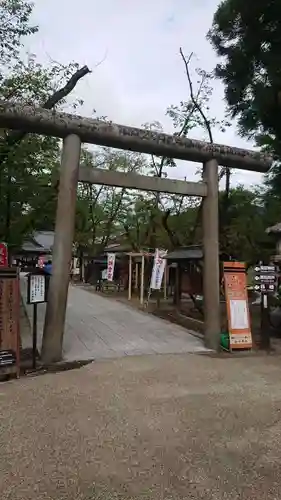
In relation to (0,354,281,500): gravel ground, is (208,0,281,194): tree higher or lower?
higher

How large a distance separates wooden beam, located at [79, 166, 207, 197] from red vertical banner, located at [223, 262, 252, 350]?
64.4 inches

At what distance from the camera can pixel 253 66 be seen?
10.9m

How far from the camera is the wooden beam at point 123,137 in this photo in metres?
6.72

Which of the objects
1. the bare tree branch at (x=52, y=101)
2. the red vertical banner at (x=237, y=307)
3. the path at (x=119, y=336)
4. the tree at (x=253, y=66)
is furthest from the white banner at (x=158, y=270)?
the bare tree branch at (x=52, y=101)

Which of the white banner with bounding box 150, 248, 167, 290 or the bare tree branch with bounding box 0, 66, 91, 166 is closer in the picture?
the bare tree branch with bounding box 0, 66, 91, 166

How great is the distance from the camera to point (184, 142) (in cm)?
799

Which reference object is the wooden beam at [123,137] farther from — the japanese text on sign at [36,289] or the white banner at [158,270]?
the white banner at [158,270]

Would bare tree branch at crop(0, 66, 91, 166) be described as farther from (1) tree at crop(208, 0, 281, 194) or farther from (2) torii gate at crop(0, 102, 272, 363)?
(1) tree at crop(208, 0, 281, 194)

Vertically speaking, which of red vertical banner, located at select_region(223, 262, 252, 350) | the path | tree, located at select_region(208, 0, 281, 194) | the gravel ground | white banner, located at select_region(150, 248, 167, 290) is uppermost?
tree, located at select_region(208, 0, 281, 194)

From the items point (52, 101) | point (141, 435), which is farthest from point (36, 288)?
point (52, 101)

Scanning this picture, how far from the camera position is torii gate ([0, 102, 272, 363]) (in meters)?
6.80

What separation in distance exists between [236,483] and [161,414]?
148cm

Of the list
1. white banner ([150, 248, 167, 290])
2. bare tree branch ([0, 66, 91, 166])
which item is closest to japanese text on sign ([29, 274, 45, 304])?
bare tree branch ([0, 66, 91, 166])

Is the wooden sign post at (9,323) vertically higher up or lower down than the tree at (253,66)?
lower down
